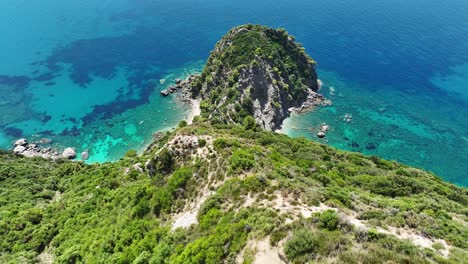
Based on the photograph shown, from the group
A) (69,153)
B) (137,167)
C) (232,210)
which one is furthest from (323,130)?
(69,153)

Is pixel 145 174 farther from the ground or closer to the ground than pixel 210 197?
closer to the ground

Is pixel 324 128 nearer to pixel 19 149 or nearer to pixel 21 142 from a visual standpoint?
pixel 19 149

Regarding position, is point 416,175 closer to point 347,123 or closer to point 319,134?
point 319,134

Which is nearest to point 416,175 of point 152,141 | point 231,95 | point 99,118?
point 231,95

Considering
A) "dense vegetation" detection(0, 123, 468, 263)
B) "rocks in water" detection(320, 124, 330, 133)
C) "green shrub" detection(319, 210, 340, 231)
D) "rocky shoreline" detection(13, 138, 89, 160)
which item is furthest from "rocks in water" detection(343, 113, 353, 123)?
"rocky shoreline" detection(13, 138, 89, 160)

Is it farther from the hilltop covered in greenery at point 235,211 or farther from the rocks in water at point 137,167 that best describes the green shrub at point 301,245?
the rocks in water at point 137,167

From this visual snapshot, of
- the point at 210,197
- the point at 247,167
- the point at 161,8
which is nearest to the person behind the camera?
the point at 210,197

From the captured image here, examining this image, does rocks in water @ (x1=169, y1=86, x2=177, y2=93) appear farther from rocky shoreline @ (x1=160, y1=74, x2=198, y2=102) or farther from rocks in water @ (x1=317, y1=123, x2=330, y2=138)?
rocks in water @ (x1=317, y1=123, x2=330, y2=138)
